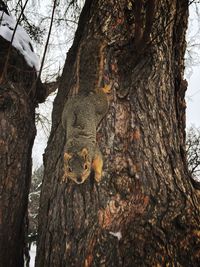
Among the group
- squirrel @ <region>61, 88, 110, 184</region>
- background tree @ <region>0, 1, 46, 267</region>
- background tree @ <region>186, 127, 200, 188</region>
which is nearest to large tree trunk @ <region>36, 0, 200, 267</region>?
squirrel @ <region>61, 88, 110, 184</region>

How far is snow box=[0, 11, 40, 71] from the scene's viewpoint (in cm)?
307

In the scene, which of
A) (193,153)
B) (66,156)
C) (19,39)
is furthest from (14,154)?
(193,153)

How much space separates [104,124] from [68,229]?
27.2 inches

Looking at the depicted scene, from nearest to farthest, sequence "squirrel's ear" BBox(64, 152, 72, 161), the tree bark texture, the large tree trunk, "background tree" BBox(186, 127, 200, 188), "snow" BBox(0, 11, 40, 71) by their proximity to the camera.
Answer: the large tree trunk < "squirrel's ear" BBox(64, 152, 72, 161) < the tree bark texture < "snow" BBox(0, 11, 40, 71) < "background tree" BBox(186, 127, 200, 188)

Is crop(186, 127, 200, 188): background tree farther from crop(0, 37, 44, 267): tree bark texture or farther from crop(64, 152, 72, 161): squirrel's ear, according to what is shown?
crop(64, 152, 72, 161): squirrel's ear

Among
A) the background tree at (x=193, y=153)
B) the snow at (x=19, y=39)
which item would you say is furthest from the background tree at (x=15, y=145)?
the background tree at (x=193, y=153)

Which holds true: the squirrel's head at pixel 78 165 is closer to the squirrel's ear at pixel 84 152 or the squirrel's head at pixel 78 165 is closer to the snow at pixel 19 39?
the squirrel's ear at pixel 84 152

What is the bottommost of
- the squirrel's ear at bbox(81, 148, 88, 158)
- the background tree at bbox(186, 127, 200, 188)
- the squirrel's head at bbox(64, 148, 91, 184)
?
the squirrel's head at bbox(64, 148, 91, 184)

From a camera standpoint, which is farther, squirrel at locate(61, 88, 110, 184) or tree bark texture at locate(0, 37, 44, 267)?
tree bark texture at locate(0, 37, 44, 267)

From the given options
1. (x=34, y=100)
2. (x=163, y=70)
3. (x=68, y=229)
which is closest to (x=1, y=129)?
(x=34, y=100)

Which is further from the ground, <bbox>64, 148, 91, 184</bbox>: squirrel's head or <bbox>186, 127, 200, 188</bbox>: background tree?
<bbox>186, 127, 200, 188</bbox>: background tree

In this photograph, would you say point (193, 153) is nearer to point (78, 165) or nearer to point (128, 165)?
point (128, 165)

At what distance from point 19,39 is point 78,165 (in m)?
1.95

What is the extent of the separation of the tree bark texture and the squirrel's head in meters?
0.90
